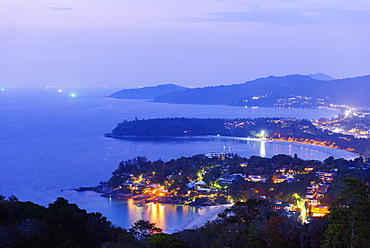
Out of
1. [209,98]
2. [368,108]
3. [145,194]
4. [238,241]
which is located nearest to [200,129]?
[145,194]

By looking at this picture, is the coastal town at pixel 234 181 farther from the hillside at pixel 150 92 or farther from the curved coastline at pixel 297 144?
the hillside at pixel 150 92

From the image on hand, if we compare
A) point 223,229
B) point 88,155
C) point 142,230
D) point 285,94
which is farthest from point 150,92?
point 223,229

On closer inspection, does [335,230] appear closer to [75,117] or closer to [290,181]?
[290,181]

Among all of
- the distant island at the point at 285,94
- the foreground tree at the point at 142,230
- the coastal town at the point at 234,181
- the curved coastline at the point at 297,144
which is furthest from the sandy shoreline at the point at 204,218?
the distant island at the point at 285,94

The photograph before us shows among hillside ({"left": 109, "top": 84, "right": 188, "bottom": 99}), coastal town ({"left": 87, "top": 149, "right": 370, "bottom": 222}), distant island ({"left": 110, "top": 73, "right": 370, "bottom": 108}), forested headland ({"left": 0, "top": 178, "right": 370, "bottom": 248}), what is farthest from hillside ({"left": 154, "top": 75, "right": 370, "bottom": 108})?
forested headland ({"left": 0, "top": 178, "right": 370, "bottom": 248})

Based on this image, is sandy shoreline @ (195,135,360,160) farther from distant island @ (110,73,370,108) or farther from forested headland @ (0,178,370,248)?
distant island @ (110,73,370,108)

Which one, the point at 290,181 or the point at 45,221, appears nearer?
the point at 45,221

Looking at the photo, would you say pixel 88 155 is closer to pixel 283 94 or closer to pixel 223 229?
pixel 223 229
